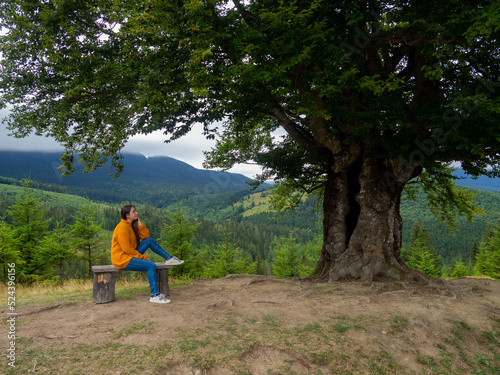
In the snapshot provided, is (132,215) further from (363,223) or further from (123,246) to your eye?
(363,223)

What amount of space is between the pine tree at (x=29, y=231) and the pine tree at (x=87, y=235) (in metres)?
2.40

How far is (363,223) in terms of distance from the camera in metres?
10.1

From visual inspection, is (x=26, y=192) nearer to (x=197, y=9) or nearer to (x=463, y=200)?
(x=197, y=9)

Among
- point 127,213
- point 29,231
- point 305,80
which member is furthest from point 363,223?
point 29,231

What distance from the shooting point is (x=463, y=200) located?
15609mm

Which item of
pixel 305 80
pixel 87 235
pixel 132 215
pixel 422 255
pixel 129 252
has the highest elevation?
pixel 305 80

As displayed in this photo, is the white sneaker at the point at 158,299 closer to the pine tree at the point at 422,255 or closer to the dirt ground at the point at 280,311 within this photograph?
the dirt ground at the point at 280,311

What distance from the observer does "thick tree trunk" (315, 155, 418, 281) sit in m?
9.44

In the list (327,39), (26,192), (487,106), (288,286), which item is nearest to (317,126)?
(327,39)

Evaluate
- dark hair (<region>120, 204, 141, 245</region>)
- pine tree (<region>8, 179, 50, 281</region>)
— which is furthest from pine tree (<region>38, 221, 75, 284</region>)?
dark hair (<region>120, 204, 141, 245</region>)

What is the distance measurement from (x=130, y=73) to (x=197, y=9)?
238 cm

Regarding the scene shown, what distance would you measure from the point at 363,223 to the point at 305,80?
17.2 feet

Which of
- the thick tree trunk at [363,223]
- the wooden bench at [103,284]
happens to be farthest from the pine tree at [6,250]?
the thick tree trunk at [363,223]

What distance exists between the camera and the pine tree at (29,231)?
21109 millimetres
